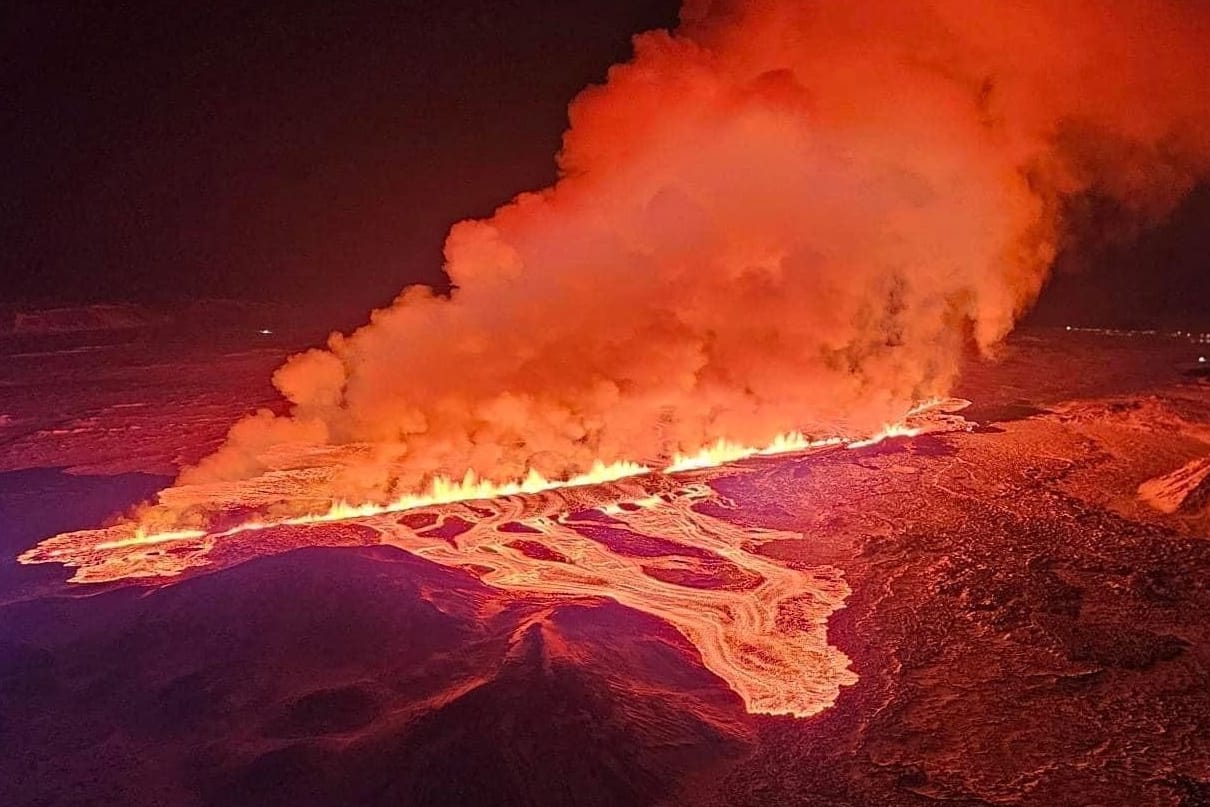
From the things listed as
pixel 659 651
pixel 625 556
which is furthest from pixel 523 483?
pixel 659 651

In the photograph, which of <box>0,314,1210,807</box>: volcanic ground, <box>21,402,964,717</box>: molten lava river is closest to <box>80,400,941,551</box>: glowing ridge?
<box>21,402,964,717</box>: molten lava river

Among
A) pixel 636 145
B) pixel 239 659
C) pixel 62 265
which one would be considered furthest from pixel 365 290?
pixel 239 659

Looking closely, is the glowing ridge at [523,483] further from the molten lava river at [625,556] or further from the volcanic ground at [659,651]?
the volcanic ground at [659,651]

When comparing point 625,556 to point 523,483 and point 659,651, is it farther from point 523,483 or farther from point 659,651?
point 523,483

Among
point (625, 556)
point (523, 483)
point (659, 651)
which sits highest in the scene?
point (523, 483)

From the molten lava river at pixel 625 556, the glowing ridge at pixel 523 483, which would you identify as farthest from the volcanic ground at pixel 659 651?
the glowing ridge at pixel 523 483

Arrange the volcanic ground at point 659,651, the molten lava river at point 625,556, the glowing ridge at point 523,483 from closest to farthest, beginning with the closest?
the volcanic ground at point 659,651
the molten lava river at point 625,556
the glowing ridge at point 523,483
